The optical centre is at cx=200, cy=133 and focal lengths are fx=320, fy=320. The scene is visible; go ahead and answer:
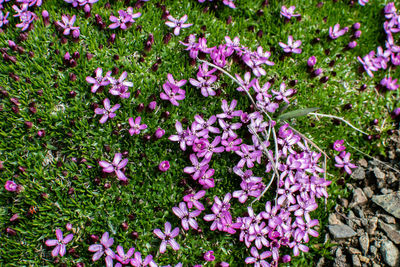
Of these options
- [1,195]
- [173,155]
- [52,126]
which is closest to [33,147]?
[52,126]

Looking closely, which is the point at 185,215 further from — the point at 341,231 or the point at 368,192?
the point at 368,192

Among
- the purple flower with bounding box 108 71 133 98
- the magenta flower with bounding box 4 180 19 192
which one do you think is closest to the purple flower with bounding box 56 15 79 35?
the purple flower with bounding box 108 71 133 98

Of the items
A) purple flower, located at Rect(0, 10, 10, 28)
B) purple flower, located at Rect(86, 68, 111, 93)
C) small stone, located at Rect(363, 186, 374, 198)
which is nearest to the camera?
purple flower, located at Rect(86, 68, 111, 93)

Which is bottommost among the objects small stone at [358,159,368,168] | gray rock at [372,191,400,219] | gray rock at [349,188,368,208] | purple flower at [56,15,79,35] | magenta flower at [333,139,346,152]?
gray rock at [349,188,368,208]

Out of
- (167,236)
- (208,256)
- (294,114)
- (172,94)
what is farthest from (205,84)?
(208,256)

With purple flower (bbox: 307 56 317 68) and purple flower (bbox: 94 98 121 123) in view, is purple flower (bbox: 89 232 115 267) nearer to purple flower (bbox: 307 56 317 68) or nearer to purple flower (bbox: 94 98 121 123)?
purple flower (bbox: 94 98 121 123)
